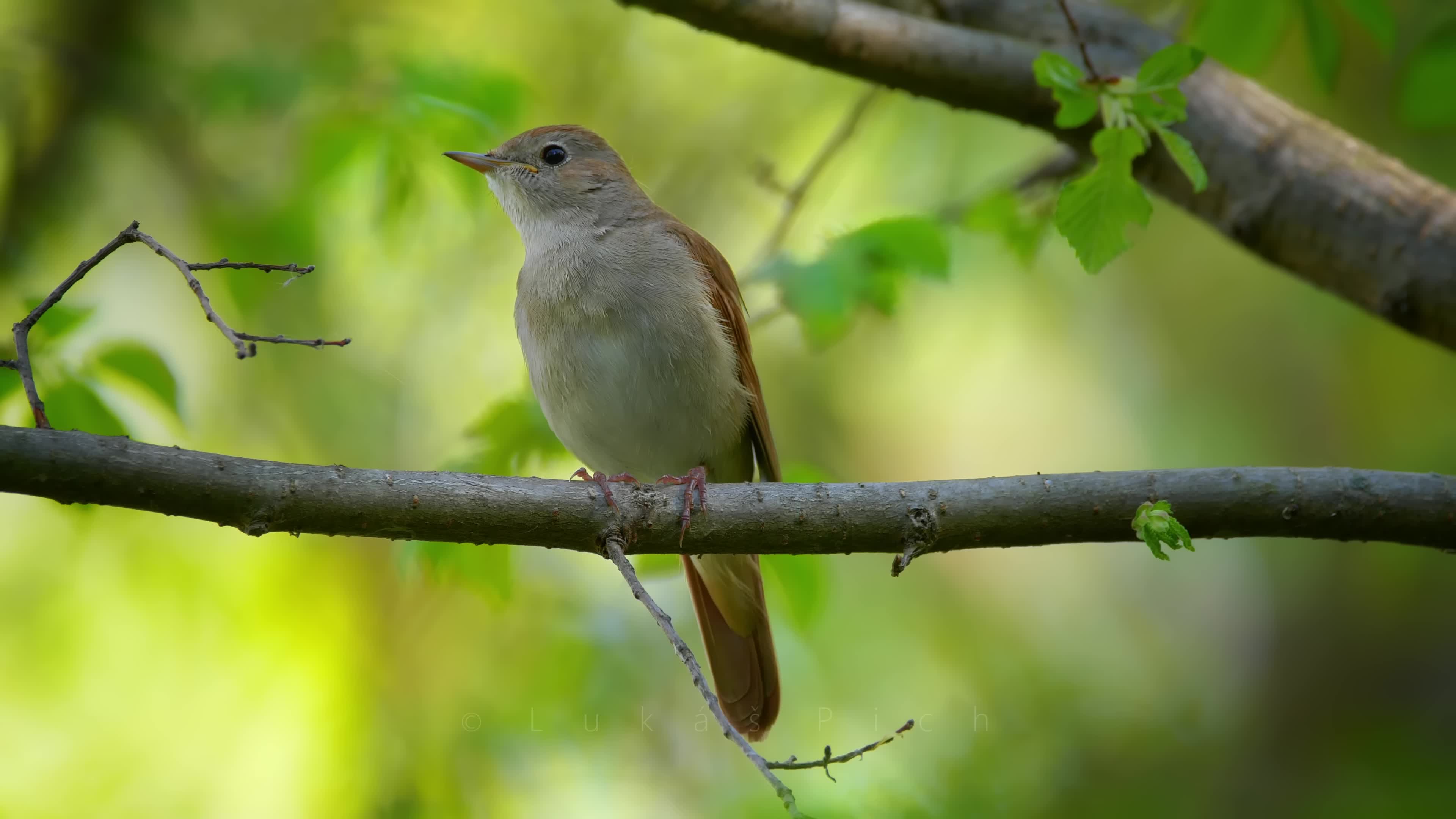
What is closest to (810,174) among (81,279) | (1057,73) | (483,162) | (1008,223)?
(1008,223)

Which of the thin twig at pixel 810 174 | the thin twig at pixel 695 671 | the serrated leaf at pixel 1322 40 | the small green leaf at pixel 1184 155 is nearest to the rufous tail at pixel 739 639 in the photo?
the thin twig at pixel 810 174

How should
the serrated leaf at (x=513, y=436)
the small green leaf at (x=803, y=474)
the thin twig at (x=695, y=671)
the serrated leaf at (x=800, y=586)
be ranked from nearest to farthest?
the thin twig at (x=695, y=671)
the serrated leaf at (x=800, y=586)
the small green leaf at (x=803, y=474)
the serrated leaf at (x=513, y=436)

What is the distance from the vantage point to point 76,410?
3.54 metres

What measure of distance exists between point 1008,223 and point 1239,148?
1.02 metres

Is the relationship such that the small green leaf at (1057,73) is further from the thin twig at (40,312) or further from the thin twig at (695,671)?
the thin twig at (40,312)

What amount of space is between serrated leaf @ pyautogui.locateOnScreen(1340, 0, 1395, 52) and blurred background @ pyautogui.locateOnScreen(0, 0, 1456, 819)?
3cm

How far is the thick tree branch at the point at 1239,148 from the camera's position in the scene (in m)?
4.19

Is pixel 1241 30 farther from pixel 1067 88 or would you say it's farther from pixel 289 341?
pixel 289 341

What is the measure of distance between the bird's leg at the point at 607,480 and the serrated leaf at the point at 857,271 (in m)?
0.98

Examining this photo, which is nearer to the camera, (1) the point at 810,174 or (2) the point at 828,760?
(2) the point at 828,760

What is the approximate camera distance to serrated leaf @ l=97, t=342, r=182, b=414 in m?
3.81

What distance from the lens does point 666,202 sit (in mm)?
7867

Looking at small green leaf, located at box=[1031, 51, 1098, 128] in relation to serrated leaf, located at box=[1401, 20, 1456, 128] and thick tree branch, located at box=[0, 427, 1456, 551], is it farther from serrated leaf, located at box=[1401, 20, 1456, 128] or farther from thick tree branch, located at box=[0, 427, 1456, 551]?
serrated leaf, located at box=[1401, 20, 1456, 128]

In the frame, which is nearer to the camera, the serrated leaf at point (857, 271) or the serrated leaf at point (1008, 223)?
the serrated leaf at point (857, 271)
